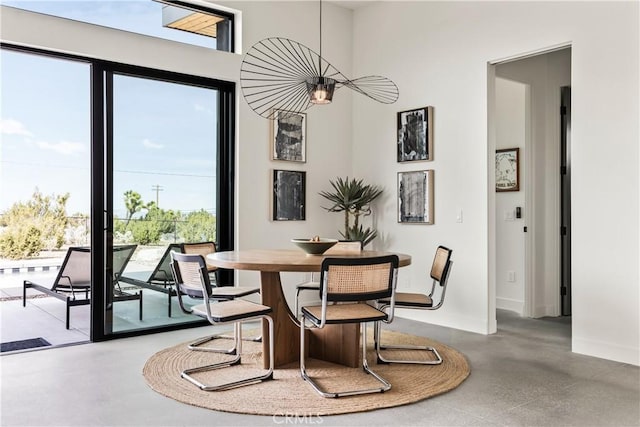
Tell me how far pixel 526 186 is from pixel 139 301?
12.8 ft

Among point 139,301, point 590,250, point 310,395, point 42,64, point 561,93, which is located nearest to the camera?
point 310,395

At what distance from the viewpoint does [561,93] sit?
18.0ft

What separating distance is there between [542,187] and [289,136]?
2.65 metres

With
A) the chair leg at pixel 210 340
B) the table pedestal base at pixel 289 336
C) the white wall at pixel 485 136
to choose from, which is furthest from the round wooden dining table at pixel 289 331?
the white wall at pixel 485 136

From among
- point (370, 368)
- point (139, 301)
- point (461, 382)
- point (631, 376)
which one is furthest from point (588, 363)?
point (139, 301)

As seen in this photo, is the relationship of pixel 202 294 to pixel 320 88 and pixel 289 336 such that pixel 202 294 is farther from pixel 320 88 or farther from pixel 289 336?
pixel 320 88

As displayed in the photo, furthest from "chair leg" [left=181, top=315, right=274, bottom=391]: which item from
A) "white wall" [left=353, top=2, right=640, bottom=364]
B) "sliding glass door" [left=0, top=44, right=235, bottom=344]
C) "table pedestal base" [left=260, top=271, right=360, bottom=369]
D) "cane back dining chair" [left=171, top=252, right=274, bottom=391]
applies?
"white wall" [left=353, top=2, right=640, bottom=364]

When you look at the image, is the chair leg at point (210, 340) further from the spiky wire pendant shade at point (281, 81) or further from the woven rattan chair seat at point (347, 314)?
the spiky wire pendant shade at point (281, 81)

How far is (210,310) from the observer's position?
3195 mm

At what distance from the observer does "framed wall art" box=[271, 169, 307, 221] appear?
5.43 m

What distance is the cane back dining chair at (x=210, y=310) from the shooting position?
310 centimetres

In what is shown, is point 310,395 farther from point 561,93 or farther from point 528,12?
point 561,93

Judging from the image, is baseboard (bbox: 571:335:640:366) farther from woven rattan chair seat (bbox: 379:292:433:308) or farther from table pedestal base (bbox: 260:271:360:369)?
table pedestal base (bbox: 260:271:360:369)

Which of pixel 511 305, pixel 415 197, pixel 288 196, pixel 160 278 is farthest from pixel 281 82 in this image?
pixel 511 305
